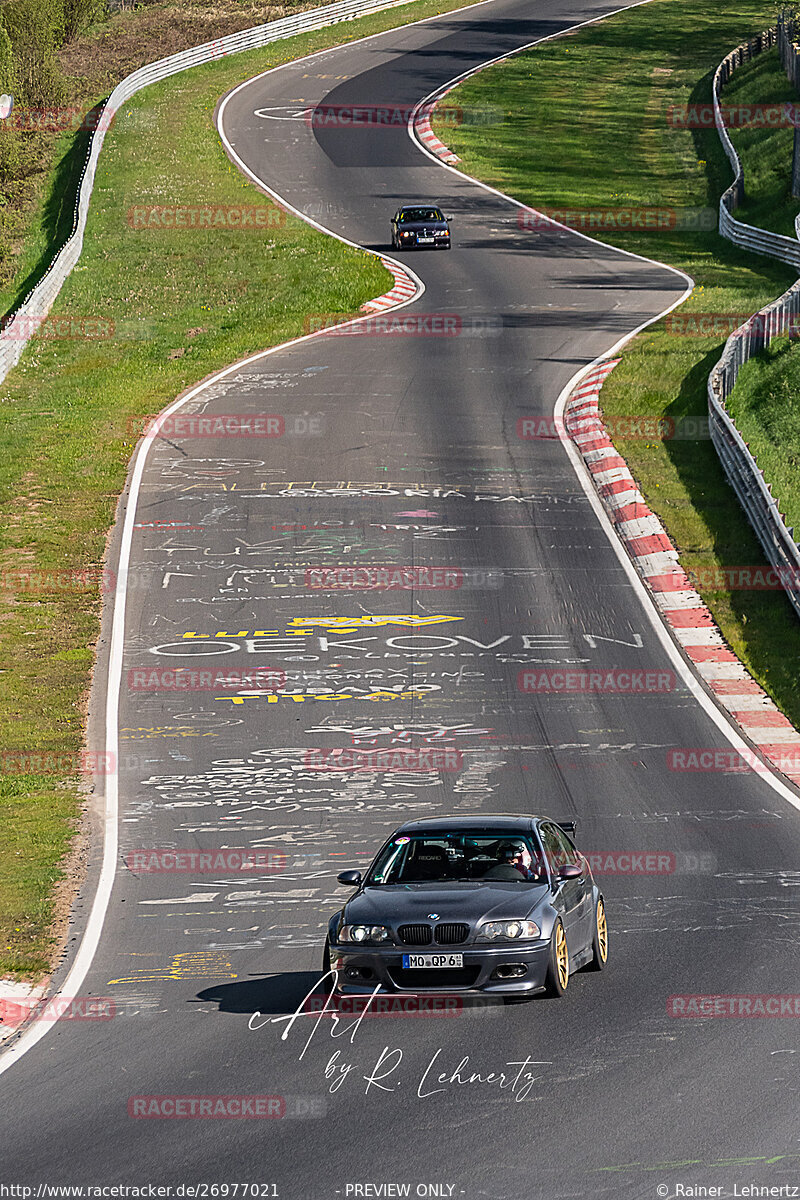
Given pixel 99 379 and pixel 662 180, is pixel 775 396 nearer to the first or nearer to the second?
pixel 99 379

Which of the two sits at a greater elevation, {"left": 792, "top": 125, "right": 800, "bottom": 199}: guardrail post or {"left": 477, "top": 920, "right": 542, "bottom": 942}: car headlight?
{"left": 477, "top": 920, "right": 542, "bottom": 942}: car headlight

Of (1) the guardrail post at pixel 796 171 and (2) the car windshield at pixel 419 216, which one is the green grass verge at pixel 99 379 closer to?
(2) the car windshield at pixel 419 216

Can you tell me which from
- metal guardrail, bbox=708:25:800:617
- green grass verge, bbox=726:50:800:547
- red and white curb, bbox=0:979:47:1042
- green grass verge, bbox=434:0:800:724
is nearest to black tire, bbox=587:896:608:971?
red and white curb, bbox=0:979:47:1042

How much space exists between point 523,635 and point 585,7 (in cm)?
8054

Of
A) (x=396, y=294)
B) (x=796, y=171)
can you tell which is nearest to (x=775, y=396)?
(x=396, y=294)

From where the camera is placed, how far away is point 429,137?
69.1 meters

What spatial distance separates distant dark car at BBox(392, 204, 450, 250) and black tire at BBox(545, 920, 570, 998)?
4088cm

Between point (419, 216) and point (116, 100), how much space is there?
2605 cm

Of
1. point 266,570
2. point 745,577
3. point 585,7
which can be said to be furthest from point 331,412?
point 585,7

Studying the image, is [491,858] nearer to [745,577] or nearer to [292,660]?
[292,660]

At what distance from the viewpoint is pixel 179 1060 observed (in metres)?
10.0

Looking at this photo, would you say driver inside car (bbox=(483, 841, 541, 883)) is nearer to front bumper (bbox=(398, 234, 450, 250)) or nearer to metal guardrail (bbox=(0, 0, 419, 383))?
metal guardrail (bbox=(0, 0, 419, 383))

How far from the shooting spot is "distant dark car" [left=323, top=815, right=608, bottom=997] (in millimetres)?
10617

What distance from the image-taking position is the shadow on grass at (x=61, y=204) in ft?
171
